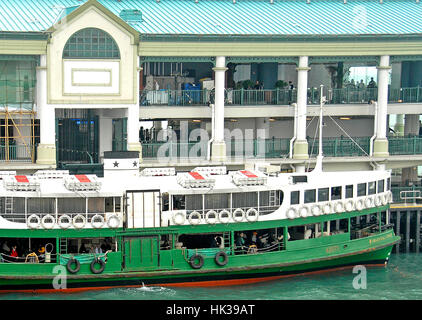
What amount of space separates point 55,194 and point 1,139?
43.0 feet

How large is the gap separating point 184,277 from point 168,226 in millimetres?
2366

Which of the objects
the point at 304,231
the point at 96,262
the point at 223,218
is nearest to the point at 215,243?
the point at 223,218

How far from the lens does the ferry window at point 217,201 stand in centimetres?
4331

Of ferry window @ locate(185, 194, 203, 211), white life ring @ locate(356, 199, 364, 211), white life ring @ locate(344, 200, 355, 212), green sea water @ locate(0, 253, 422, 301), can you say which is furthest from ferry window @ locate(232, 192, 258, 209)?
white life ring @ locate(356, 199, 364, 211)

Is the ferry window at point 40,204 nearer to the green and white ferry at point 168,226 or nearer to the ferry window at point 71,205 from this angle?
the green and white ferry at point 168,226

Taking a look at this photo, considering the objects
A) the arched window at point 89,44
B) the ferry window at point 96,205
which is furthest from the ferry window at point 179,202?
the arched window at point 89,44

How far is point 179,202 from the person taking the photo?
43.2 m

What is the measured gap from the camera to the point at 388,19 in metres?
58.3

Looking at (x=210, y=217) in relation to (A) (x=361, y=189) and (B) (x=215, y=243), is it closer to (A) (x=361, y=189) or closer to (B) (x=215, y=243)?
(B) (x=215, y=243)

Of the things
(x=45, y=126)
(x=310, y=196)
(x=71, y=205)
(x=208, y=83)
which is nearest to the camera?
(x=71, y=205)

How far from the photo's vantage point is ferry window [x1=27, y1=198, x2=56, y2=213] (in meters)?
41.6

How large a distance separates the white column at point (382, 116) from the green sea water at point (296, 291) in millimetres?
11306

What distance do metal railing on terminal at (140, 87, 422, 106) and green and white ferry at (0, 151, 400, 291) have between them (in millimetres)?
10681

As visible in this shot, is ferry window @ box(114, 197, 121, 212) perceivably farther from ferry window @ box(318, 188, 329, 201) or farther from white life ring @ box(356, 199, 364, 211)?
white life ring @ box(356, 199, 364, 211)
